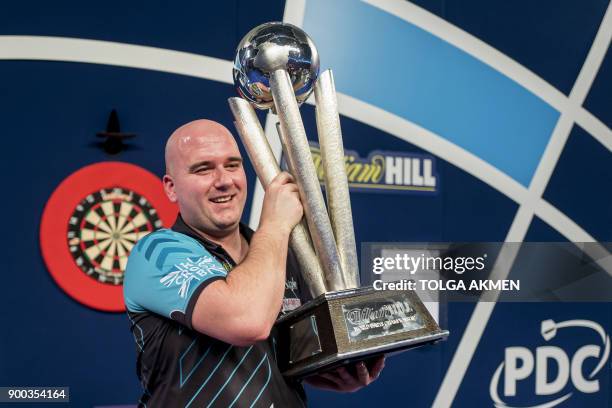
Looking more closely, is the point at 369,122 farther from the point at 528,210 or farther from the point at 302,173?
the point at 302,173

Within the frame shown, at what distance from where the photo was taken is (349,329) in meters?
1.19

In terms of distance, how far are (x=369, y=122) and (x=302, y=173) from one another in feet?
5.95

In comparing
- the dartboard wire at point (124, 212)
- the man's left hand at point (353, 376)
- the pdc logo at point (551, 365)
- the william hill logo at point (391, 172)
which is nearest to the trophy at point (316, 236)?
the man's left hand at point (353, 376)

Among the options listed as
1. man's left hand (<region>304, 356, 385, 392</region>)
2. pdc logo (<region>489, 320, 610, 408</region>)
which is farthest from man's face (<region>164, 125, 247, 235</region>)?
pdc logo (<region>489, 320, 610, 408</region>)

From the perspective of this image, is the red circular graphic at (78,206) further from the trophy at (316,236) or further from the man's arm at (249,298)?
the man's arm at (249,298)

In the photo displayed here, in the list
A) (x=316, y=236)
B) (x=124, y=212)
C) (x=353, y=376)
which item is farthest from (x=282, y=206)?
(x=124, y=212)

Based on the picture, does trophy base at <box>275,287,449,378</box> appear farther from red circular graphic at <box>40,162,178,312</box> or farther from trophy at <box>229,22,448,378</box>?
red circular graphic at <box>40,162,178,312</box>

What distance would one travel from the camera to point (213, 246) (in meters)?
1.34

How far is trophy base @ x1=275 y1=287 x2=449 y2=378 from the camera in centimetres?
118

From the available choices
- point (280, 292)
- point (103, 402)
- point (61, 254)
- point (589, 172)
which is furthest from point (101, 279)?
point (589, 172)

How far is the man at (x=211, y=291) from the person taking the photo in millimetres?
1142

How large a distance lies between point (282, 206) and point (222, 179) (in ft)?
0.38

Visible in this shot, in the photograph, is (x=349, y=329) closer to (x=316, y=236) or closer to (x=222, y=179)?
(x=316, y=236)

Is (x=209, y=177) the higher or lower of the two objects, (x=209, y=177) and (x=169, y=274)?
the higher
